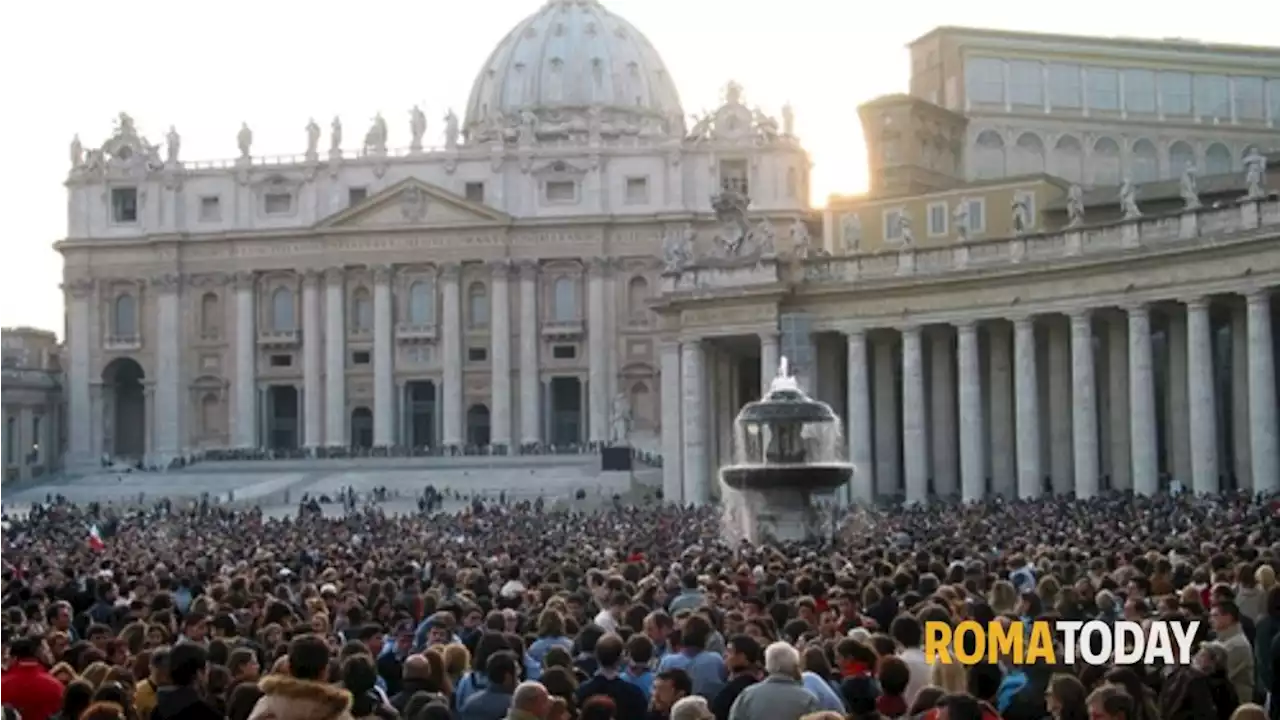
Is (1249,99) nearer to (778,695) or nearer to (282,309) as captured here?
(282,309)

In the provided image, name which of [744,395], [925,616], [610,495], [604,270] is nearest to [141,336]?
→ [604,270]

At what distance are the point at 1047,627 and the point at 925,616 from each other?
3.16ft

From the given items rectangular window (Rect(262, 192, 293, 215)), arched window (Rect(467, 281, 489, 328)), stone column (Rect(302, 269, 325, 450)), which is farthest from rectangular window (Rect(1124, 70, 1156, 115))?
rectangular window (Rect(262, 192, 293, 215))

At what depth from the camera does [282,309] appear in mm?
121812

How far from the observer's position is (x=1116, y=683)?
11.6 m

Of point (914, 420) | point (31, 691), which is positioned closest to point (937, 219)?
point (914, 420)

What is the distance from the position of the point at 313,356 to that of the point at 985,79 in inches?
2080

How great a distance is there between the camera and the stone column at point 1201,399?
53281 millimetres

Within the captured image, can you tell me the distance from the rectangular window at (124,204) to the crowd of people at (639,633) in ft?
311

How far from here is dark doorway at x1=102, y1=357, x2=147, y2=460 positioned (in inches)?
4865

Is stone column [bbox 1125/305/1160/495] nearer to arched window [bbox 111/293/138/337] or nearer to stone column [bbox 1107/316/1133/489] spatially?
stone column [bbox 1107/316/1133/489]

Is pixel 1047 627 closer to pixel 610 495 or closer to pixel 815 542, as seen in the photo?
pixel 815 542

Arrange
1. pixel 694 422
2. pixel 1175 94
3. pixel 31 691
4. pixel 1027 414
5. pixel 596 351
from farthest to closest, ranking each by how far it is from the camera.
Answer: pixel 596 351 → pixel 1175 94 → pixel 694 422 → pixel 1027 414 → pixel 31 691

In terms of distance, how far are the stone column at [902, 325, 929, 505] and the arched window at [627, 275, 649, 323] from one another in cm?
5450
